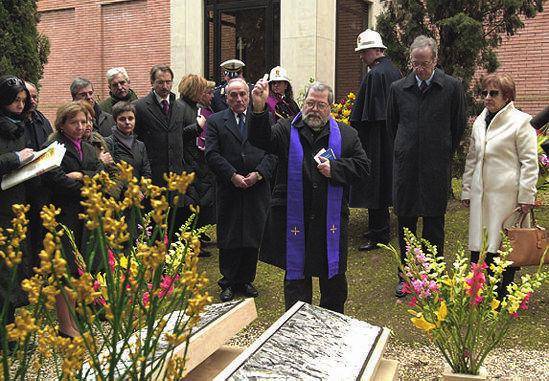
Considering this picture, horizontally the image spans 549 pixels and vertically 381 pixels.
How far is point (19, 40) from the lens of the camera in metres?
8.72

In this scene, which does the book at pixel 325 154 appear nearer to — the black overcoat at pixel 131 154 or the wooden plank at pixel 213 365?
the wooden plank at pixel 213 365

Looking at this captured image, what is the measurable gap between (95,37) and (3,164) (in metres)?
13.9

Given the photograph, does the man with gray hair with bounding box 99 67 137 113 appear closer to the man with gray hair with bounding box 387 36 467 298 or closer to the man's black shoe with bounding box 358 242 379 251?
the man with gray hair with bounding box 387 36 467 298

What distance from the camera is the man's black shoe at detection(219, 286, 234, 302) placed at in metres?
5.83

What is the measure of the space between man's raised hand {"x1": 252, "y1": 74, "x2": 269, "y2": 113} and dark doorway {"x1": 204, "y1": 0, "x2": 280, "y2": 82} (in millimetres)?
7771

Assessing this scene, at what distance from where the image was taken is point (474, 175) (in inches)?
212

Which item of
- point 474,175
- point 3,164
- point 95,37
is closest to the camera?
point 3,164

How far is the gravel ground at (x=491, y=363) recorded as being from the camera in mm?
4344

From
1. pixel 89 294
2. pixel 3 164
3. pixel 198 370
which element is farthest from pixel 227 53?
pixel 89 294

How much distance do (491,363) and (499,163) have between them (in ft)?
5.18

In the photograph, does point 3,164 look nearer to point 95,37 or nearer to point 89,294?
point 89,294

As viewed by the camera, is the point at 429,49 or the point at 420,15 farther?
the point at 420,15

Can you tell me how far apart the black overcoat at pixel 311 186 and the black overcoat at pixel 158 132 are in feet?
7.66

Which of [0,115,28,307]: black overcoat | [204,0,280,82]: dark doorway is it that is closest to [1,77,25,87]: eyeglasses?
[0,115,28,307]: black overcoat
